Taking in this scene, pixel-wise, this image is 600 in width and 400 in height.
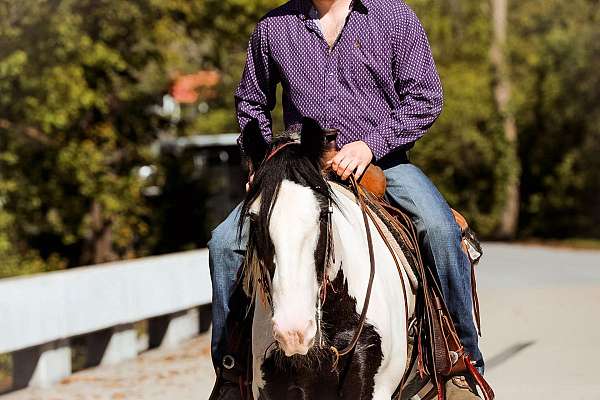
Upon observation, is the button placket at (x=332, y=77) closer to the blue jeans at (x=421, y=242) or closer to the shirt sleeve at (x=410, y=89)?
the shirt sleeve at (x=410, y=89)

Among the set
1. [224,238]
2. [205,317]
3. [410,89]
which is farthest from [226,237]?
[205,317]

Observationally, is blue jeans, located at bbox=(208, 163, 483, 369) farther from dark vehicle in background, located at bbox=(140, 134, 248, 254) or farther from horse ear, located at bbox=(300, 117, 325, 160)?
dark vehicle in background, located at bbox=(140, 134, 248, 254)

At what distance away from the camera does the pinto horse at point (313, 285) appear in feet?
14.3

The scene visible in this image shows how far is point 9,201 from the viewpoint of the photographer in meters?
25.1

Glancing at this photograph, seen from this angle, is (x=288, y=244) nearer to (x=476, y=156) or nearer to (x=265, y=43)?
(x=265, y=43)

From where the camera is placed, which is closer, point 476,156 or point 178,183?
point 178,183

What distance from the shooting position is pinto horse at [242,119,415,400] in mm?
4371

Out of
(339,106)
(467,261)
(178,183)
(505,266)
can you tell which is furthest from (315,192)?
(178,183)

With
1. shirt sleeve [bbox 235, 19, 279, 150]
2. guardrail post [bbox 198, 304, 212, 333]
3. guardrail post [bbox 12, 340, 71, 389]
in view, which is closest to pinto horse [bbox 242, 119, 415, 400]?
shirt sleeve [bbox 235, 19, 279, 150]

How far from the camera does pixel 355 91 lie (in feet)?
18.3

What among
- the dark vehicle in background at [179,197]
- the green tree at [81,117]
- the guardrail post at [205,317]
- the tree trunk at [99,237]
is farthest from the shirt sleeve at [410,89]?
the dark vehicle in background at [179,197]

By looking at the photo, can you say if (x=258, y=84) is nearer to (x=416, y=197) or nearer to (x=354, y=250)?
(x=416, y=197)

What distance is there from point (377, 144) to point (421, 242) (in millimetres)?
624

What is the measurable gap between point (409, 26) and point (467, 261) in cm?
123
